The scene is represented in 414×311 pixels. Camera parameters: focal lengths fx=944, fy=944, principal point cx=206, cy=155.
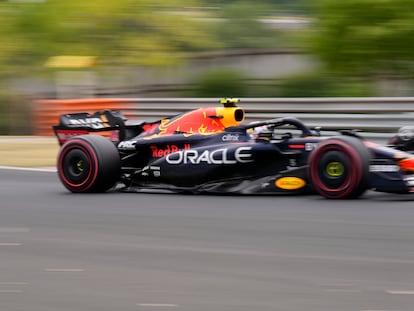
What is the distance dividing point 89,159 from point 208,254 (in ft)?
12.5

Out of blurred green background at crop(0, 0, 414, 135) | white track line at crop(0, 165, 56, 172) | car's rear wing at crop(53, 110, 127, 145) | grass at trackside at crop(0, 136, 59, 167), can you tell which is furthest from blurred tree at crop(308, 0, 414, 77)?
car's rear wing at crop(53, 110, 127, 145)

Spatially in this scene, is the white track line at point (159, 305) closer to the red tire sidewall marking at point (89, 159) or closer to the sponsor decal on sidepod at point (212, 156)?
the sponsor decal on sidepod at point (212, 156)

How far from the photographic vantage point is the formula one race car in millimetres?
8531

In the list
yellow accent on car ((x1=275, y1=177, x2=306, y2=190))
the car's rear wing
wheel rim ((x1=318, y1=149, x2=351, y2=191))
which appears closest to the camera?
wheel rim ((x1=318, y1=149, x2=351, y2=191))

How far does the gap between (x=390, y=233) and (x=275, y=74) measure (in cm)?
1575

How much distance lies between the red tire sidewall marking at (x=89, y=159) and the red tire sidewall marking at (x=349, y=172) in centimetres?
237

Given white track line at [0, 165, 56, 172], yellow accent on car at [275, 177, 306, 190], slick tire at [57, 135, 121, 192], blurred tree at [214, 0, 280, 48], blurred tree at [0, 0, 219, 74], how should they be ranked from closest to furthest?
yellow accent on car at [275, 177, 306, 190], slick tire at [57, 135, 121, 192], white track line at [0, 165, 56, 172], blurred tree at [0, 0, 219, 74], blurred tree at [214, 0, 280, 48]

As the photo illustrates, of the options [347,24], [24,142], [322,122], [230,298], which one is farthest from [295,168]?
[347,24]

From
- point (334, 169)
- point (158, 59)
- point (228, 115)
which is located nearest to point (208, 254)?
point (334, 169)

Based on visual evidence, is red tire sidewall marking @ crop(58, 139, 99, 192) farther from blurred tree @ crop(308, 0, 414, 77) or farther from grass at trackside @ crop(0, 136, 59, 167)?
blurred tree @ crop(308, 0, 414, 77)

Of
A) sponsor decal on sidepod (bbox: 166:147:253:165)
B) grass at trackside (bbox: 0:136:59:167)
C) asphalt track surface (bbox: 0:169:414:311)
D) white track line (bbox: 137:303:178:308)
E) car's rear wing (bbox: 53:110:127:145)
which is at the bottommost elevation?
white track line (bbox: 137:303:178:308)

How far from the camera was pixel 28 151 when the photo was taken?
15.4m

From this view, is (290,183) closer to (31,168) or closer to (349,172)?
(349,172)

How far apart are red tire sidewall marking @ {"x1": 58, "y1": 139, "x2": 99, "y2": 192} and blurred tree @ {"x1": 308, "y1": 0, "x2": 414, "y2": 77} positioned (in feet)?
32.5
